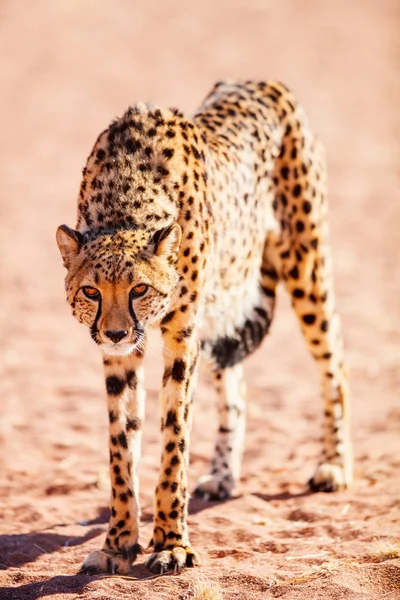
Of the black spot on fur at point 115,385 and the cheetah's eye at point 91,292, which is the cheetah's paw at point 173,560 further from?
the cheetah's eye at point 91,292

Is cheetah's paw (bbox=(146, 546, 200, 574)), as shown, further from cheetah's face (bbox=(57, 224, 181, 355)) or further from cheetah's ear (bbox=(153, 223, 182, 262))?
cheetah's ear (bbox=(153, 223, 182, 262))

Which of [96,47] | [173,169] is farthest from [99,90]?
[173,169]

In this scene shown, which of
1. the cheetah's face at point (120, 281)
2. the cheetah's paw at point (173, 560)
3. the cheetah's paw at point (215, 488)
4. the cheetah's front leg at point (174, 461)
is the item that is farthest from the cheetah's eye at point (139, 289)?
the cheetah's paw at point (215, 488)

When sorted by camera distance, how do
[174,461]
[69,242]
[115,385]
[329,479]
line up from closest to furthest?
[69,242] < [174,461] < [115,385] < [329,479]

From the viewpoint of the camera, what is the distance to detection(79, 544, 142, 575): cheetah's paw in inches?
169

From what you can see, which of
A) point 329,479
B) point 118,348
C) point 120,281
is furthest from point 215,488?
point 120,281

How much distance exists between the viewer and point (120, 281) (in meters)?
4.07

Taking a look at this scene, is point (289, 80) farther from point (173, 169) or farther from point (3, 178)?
point (173, 169)

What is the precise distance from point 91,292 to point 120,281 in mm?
132

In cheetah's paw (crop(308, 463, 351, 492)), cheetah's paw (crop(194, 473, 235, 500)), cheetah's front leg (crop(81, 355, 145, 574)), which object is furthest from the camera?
cheetah's paw (crop(308, 463, 351, 492))

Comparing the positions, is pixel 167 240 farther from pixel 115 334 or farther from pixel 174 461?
pixel 174 461

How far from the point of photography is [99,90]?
18.3 meters

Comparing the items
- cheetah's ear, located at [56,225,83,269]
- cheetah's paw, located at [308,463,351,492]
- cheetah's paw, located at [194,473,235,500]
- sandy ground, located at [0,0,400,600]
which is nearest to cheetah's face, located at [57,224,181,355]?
cheetah's ear, located at [56,225,83,269]

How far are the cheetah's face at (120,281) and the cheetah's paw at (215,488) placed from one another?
1.63 metres
